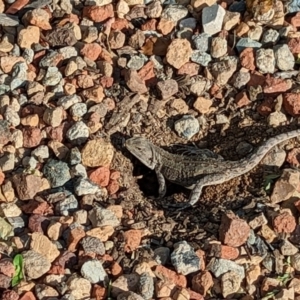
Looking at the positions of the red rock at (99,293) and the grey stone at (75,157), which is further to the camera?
the grey stone at (75,157)

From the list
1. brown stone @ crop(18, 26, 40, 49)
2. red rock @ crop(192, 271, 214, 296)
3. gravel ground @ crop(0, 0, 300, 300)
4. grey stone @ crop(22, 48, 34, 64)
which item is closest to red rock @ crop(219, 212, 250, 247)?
gravel ground @ crop(0, 0, 300, 300)

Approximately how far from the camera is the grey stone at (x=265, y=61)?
248 inches

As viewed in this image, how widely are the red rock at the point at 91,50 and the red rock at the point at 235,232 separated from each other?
1.81m

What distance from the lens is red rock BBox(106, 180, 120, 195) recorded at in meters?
5.82

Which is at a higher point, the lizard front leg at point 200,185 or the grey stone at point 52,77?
the grey stone at point 52,77

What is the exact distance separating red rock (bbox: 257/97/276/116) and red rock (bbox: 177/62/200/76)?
0.55m

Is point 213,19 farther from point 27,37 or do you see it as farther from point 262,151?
point 27,37

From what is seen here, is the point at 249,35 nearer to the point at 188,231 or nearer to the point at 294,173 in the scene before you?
the point at 294,173

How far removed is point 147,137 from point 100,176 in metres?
0.66

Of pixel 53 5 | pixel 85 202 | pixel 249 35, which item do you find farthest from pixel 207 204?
pixel 53 5

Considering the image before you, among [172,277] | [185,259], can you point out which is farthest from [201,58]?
[172,277]

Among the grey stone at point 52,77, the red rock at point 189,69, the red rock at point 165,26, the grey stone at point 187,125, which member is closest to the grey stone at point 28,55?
the grey stone at point 52,77

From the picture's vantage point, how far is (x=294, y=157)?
5.89m

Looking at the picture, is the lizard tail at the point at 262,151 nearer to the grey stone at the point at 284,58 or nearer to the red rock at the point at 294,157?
the red rock at the point at 294,157
